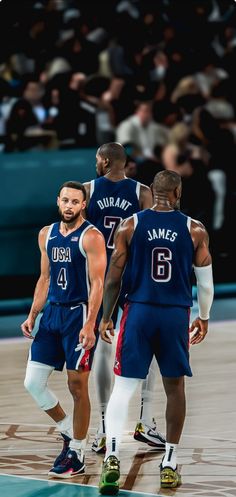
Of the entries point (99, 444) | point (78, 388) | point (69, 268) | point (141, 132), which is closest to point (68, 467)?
point (78, 388)

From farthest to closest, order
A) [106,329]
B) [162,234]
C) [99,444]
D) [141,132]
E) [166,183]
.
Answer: [141,132] < [99,444] < [106,329] < [166,183] < [162,234]

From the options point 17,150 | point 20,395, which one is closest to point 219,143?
point 17,150

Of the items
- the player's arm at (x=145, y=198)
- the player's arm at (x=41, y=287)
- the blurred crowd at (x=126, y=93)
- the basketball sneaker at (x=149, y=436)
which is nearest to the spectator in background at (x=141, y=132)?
the blurred crowd at (x=126, y=93)

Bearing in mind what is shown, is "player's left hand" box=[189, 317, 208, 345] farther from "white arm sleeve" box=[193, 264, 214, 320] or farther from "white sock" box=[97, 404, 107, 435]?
"white sock" box=[97, 404, 107, 435]

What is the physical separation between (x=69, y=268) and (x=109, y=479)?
1.29 meters

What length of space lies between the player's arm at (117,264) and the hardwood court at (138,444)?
1.01 metres

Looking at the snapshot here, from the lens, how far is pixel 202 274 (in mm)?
7961

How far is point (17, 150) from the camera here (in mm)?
16312

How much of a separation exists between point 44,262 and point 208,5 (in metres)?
14.4

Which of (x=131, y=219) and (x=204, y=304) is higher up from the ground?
(x=131, y=219)

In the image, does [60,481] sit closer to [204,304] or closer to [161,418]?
[204,304]

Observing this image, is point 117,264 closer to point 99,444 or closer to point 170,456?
point 170,456

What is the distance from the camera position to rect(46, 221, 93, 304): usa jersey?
820cm

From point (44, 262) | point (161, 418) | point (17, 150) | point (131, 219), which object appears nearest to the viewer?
point (131, 219)
